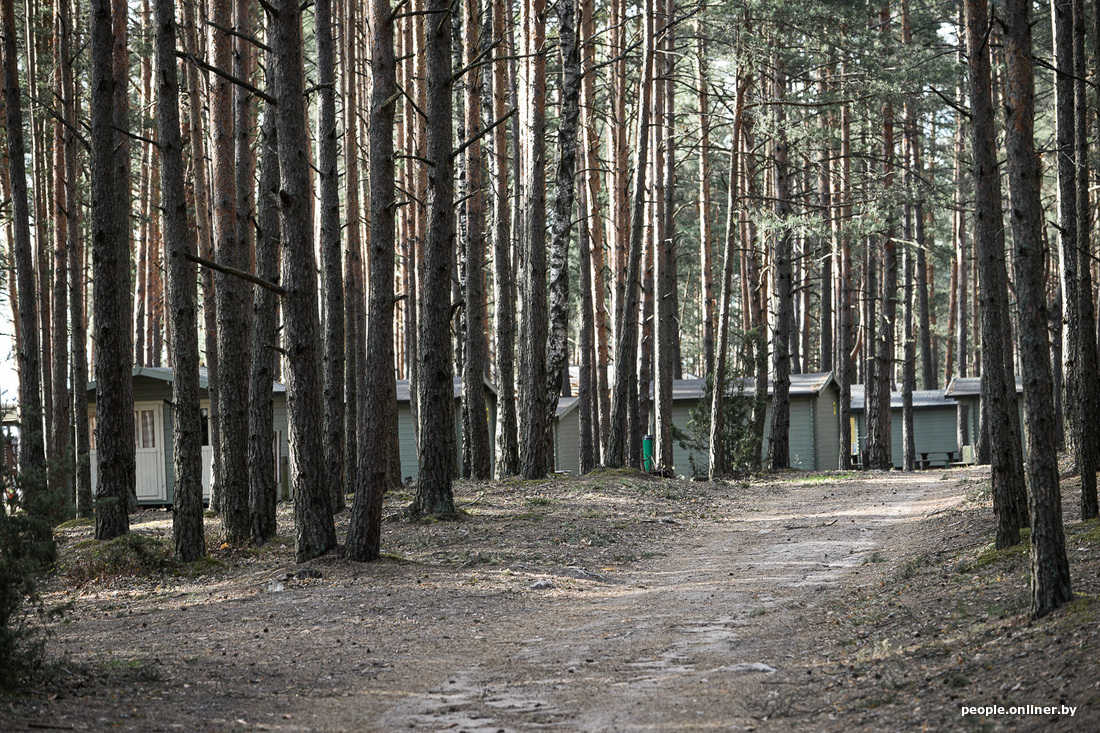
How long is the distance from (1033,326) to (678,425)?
22.8 metres

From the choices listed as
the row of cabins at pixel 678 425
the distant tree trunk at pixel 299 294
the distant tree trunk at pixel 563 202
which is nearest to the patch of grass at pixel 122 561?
the distant tree trunk at pixel 299 294

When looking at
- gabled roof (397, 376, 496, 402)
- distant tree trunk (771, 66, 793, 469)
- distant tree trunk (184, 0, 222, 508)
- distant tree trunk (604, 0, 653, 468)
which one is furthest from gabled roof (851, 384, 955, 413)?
distant tree trunk (184, 0, 222, 508)

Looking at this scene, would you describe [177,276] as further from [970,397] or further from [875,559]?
[970,397]

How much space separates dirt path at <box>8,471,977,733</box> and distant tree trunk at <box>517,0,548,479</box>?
12.1ft

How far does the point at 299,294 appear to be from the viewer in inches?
366

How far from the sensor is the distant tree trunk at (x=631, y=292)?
1717cm

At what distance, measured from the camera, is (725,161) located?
123 feet

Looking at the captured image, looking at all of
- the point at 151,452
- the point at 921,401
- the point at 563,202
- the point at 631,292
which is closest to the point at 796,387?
the point at 921,401

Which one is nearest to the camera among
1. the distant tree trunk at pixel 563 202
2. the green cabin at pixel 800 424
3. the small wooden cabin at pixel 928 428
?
the distant tree trunk at pixel 563 202

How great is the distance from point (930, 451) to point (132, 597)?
1219 inches

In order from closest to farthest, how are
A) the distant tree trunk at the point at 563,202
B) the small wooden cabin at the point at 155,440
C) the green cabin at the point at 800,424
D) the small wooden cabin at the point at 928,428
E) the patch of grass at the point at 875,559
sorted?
the patch of grass at the point at 875,559
the distant tree trunk at the point at 563,202
the small wooden cabin at the point at 155,440
the green cabin at the point at 800,424
the small wooden cabin at the point at 928,428

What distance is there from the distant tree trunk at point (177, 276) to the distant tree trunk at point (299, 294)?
1336mm

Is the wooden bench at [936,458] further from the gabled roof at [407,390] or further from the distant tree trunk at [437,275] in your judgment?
the distant tree trunk at [437,275]

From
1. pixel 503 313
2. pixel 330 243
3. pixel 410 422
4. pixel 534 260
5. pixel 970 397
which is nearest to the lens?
pixel 330 243
